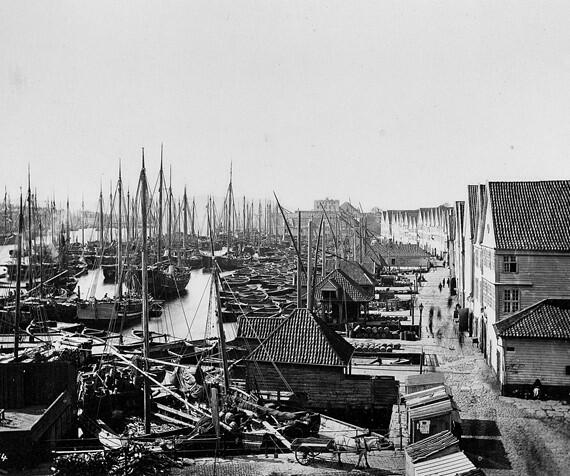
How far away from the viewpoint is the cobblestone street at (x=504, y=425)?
23578 millimetres

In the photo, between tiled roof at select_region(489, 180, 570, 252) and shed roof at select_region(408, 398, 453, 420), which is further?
tiled roof at select_region(489, 180, 570, 252)

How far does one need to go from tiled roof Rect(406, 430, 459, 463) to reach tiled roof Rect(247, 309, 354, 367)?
31.1 feet

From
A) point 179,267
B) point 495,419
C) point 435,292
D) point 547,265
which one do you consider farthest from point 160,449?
point 179,267

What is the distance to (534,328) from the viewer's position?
3356cm

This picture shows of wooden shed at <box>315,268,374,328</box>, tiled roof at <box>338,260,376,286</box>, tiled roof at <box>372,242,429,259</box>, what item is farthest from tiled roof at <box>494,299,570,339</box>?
tiled roof at <box>372,242,429,259</box>

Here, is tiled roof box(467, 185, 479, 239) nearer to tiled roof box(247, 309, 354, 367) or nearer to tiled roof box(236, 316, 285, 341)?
tiled roof box(236, 316, 285, 341)

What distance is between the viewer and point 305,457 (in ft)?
78.4

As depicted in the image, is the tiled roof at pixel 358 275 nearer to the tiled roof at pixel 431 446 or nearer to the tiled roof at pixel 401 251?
the tiled roof at pixel 431 446

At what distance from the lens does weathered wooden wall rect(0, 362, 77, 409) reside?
2803 centimetres

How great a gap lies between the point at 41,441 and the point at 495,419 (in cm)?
1834

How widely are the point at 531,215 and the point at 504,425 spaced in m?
14.8

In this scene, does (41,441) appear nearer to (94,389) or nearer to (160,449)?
(160,449)


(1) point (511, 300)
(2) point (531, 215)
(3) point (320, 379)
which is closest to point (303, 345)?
(3) point (320, 379)

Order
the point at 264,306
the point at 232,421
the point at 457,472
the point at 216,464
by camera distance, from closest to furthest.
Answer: the point at 457,472 → the point at 216,464 → the point at 232,421 → the point at 264,306
